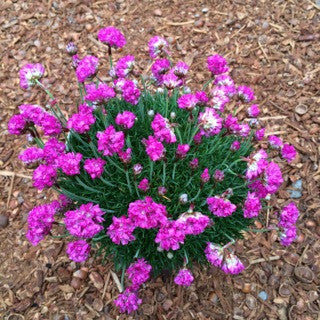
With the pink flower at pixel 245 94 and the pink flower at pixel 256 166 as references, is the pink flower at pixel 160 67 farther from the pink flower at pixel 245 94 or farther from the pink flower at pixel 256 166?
the pink flower at pixel 256 166

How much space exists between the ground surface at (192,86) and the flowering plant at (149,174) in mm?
514

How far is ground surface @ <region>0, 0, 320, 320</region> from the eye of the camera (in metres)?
2.82

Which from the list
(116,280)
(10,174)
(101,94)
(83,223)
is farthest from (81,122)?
(10,174)

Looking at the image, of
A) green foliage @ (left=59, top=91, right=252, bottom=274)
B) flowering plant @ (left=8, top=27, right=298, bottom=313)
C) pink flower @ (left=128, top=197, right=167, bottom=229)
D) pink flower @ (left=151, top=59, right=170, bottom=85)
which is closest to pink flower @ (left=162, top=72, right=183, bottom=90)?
flowering plant @ (left=8, top=27, right=298, bottom=313)

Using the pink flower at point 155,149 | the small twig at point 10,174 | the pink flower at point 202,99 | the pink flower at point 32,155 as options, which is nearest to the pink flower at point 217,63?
the pink flower at point 202,99

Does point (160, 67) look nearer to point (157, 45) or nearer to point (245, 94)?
point (157, 45)

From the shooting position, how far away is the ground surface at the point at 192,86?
2820 millimetres

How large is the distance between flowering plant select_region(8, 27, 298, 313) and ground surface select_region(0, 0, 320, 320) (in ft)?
1.68

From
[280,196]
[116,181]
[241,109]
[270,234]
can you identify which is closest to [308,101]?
[241,109]

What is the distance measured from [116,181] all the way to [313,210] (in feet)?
5.62

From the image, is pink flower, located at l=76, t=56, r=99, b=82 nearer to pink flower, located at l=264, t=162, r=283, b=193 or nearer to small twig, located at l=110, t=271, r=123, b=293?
pink flower, located at l=264, t=162, r=283, b=193

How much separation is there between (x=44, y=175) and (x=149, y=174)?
24.2 inches

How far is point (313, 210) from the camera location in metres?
3.18

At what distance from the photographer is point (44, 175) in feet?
6.56
